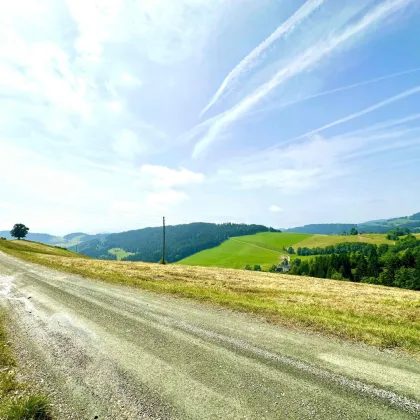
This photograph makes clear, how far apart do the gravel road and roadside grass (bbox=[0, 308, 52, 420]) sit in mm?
313

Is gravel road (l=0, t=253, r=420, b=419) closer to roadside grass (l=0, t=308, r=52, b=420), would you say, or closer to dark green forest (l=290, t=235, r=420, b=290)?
roadside grass (l=0, t=308, r=52, b=420)

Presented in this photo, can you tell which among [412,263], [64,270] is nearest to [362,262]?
[412,263]

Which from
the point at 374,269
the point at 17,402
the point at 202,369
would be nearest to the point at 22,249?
the point at 17,402

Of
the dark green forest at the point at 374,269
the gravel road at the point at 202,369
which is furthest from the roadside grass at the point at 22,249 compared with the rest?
the dark green forest at the point at 374,269

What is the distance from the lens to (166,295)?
17156 millimetres

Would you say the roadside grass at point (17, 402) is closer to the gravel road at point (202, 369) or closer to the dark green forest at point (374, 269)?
the gravel road at point (202, 369)

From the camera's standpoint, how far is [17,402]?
6254 millimetres

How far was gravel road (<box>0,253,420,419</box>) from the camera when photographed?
5.97 m

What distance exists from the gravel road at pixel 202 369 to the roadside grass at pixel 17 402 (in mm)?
313

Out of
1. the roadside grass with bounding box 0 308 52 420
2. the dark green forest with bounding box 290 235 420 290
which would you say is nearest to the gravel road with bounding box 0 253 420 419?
Result: the roadside grass with bounding box 0 308 52 420

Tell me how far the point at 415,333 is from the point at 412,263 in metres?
118

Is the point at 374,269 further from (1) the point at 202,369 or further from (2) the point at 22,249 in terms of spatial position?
(1) the point at 202,369

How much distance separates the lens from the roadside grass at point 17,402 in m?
5.85

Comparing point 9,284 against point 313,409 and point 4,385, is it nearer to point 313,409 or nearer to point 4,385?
point 4,385
